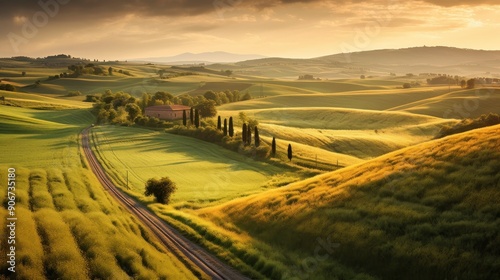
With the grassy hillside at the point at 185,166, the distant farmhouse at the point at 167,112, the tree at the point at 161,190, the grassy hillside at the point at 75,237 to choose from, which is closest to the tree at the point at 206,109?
the distant farmhouse at the point at 167,112

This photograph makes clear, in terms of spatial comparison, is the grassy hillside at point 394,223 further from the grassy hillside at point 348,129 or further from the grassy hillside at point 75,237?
the grassy hillside at point 348,129

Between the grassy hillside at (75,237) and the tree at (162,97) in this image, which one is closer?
the grassy hillside at (75,237)

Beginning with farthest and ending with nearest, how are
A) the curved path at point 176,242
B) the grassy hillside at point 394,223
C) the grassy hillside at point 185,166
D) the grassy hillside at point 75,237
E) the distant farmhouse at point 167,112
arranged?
the distant farmhouse at point 167,112, the grassy hillside at point 185,166, the curved path at point 176,242, the grassy hillside at point 75,237, the grassy hillside at point 394,223

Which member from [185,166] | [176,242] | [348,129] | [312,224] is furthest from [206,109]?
[312,224]

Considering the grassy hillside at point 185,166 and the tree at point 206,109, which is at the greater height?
the tree at point 206,109

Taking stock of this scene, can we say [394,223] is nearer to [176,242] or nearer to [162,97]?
[176,242]

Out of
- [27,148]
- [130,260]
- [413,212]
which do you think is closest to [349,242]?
[413,212]

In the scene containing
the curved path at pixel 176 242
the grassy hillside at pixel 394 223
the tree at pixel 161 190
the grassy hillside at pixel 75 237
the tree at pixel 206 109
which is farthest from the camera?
the tree at pixel 206 109
